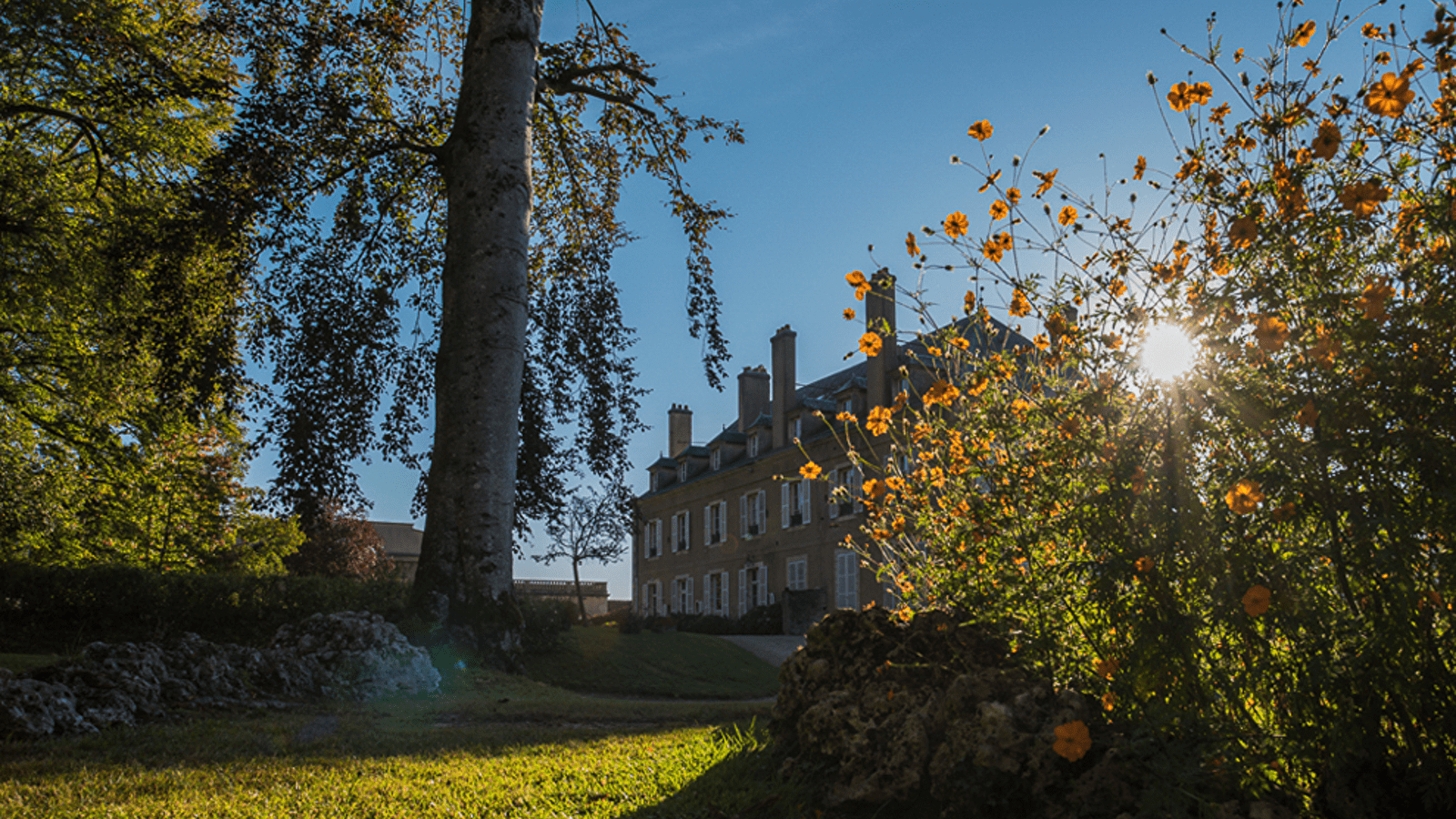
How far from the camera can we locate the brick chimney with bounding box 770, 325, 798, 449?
28672 mm

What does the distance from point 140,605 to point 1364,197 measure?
1173cm

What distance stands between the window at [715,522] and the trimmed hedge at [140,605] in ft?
77.3

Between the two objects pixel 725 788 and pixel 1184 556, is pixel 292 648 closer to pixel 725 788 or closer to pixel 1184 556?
pixel 725 788

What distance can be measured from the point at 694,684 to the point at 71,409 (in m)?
11.4

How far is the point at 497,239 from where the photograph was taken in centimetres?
927

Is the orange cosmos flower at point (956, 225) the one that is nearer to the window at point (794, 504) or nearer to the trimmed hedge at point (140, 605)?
the trimmed hedge at point (140, 605)

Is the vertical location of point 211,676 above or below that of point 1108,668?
below

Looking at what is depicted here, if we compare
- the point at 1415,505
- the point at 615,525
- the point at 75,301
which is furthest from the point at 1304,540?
the point at 615,525

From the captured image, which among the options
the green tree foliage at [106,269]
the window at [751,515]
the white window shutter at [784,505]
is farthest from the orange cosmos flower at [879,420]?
the window at [751,515]

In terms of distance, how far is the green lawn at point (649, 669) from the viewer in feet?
33.9

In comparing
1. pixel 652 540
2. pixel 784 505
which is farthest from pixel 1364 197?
pixel 652 540

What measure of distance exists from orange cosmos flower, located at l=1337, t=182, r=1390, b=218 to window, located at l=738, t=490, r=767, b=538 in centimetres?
2875

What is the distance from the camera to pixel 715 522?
34.4m

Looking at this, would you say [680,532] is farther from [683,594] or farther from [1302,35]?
[1302,35]
